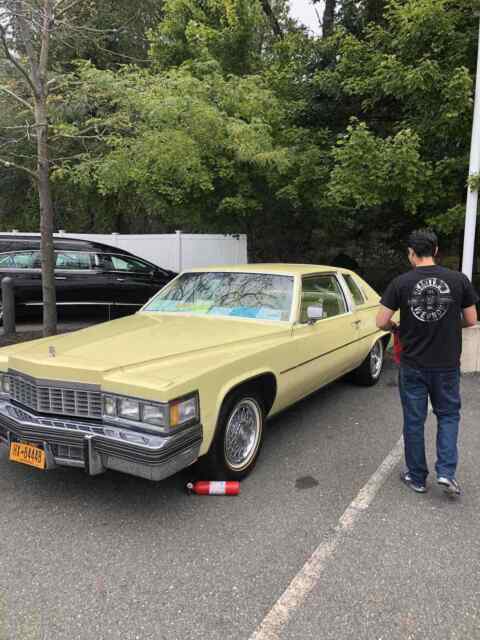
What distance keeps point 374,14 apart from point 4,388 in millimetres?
10471

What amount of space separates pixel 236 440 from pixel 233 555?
0.95 metres

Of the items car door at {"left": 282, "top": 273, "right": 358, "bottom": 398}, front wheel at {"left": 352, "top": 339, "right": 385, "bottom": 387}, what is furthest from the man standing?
front wheel at {"left": 352, "top": 339, "right": 385, "bottom": 387}

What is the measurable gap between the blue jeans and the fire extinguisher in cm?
124

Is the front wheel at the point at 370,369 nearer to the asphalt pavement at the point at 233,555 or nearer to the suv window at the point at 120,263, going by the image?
the asphalt pavement at the point at 233,555

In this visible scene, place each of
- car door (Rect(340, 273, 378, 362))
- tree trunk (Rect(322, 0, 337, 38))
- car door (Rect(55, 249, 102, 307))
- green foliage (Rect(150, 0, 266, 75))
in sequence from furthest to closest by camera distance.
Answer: tree trunk (Rect(322, 0, 337, 38)), green foliage (Rect(150, 0, 266, 75)), car door (Rect(55, 249, 102, 307)), car door (Rect(340, 273, 378, 362))

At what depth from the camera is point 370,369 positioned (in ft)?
19.6

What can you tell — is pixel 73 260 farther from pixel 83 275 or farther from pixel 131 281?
pixel 131 281

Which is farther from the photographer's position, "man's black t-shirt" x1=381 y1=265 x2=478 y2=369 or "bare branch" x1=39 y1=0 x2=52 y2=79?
"bare branch" x1=39 y1=0 x2=52 y2=79

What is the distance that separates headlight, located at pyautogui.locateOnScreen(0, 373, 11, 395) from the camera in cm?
347

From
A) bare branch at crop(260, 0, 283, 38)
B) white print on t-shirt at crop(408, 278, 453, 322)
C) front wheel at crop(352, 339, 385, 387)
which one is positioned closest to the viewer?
white print on t-shirt at crop(408, 278, 453, 322)

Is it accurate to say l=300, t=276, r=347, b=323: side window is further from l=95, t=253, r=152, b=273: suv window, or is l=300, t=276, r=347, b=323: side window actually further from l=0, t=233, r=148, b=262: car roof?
l=0, t=233, r=148, b=262: car roof

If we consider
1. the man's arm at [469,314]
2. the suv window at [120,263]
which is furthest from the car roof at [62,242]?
the man's arm at [469,314]

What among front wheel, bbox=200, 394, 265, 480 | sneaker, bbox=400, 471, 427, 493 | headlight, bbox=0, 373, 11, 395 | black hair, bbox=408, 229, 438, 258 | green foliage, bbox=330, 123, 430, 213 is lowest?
sneaker, bbox=400, 471, 427, 493

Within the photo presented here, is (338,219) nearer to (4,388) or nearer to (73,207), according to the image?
(4,388)
